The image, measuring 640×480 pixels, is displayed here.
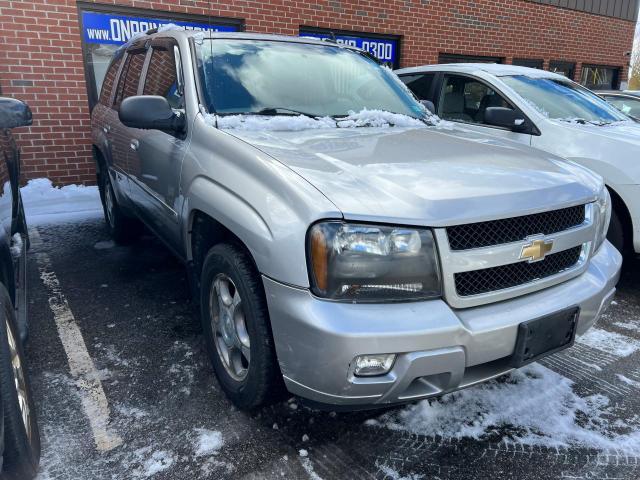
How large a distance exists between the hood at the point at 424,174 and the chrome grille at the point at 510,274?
0.22 meters

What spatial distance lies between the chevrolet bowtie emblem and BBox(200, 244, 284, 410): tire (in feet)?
3.57

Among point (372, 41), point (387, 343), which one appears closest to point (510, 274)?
point (387, 343)

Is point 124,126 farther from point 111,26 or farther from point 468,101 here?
point 111,26

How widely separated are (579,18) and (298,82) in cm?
1220

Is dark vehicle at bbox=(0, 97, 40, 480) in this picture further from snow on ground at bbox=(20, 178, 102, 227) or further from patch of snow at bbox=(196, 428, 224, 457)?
snow on ground at bbox=(20, 178, 102, 227)

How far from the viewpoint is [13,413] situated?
1685 millimetres

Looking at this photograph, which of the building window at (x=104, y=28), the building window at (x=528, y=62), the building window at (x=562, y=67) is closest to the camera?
the building window at (x=104, y=28)

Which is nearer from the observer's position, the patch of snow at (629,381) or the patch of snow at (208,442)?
the patch of snow at (208,442)

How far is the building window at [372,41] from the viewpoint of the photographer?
27.6 feet

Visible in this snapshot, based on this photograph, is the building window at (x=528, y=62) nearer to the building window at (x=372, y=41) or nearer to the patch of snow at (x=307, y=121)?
the building window at (x=372, y=41)

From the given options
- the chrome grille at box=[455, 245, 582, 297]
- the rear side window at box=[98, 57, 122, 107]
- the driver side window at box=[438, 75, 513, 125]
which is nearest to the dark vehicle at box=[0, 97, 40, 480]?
the chrome grille at box=[455, 245, 582, 297]

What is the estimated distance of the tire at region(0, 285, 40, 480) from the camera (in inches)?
66.0

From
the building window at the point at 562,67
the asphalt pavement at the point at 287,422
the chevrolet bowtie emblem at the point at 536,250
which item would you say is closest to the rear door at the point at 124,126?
the asphalt pavement at the point at 287,422

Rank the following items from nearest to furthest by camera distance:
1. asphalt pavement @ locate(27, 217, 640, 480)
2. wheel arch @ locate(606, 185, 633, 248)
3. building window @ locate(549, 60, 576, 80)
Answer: asphalt pavement @ locate(27, 217, 640, 480) → wheel arch @ locate(606, 185, 633, 248) → building window @ locate(549, 60, 576, 80)
